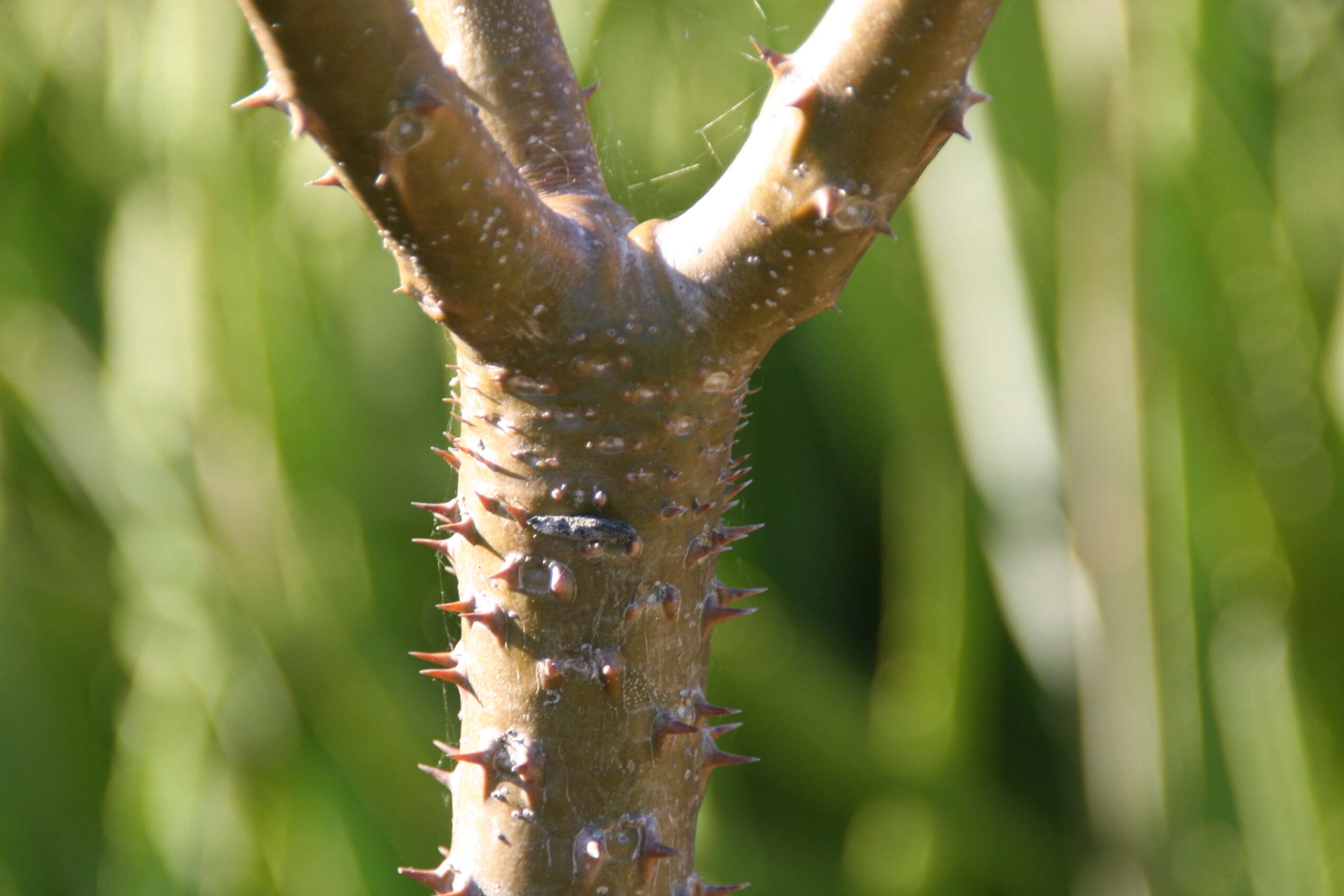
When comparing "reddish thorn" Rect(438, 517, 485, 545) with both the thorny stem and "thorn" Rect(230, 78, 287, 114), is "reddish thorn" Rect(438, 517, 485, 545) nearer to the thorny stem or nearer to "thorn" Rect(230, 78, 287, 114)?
the thorny stem

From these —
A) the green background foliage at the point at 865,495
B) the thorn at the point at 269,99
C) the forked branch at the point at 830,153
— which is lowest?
the green background foliage at the point at 865,495

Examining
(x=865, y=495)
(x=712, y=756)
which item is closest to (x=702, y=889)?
(x=712, y=756)

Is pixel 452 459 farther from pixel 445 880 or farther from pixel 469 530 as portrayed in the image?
pixel 445 880

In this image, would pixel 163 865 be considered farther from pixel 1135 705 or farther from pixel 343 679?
pixel 1135 705

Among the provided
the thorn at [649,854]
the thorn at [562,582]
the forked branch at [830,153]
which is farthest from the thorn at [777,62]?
the thorn at [649,854]

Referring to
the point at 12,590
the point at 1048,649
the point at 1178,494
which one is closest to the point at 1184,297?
the point at 1178,494

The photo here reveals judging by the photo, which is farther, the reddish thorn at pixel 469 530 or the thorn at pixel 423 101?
the reddish thorn at pixel 469 530

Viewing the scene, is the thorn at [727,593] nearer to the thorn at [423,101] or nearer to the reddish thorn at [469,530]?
the reddish thorn at [469,530]
